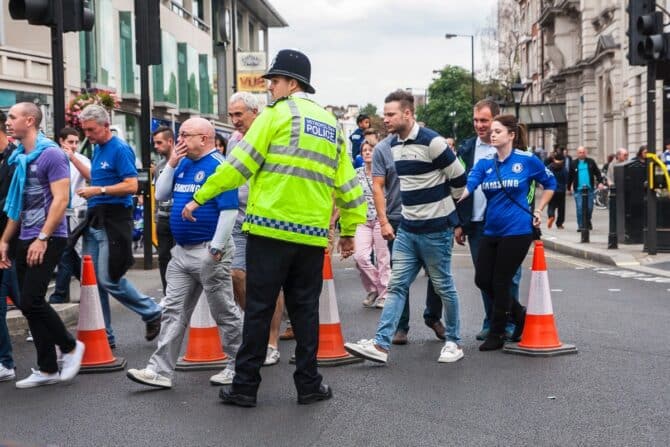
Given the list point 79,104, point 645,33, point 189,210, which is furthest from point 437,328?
point 79,104

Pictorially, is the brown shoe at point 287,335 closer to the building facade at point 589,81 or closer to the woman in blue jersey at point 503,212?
the woman in blue jersey at point 503,212

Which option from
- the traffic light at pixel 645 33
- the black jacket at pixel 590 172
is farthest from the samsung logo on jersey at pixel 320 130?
the black jacket at pixel 590 172

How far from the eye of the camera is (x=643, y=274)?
553 inches

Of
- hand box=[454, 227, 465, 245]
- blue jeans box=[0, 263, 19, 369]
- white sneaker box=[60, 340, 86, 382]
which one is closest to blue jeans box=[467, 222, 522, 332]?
hand box=[454, 227, 465, 245]

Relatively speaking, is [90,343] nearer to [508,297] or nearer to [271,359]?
[271,359]

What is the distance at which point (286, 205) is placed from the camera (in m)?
5.93

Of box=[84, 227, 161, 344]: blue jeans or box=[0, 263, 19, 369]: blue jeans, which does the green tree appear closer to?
box=[84, 227, 161, 344]: blue jeans

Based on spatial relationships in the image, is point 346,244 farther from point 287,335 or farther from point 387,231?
point 287,335

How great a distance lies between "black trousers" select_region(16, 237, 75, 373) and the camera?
684 centimetres

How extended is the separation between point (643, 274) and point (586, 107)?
34.8 metres

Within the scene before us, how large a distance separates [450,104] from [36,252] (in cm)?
8182

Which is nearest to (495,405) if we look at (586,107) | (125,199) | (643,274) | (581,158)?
(125,199)

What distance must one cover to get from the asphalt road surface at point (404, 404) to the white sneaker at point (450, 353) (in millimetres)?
71

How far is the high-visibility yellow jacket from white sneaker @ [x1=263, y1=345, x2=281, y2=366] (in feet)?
5.54
